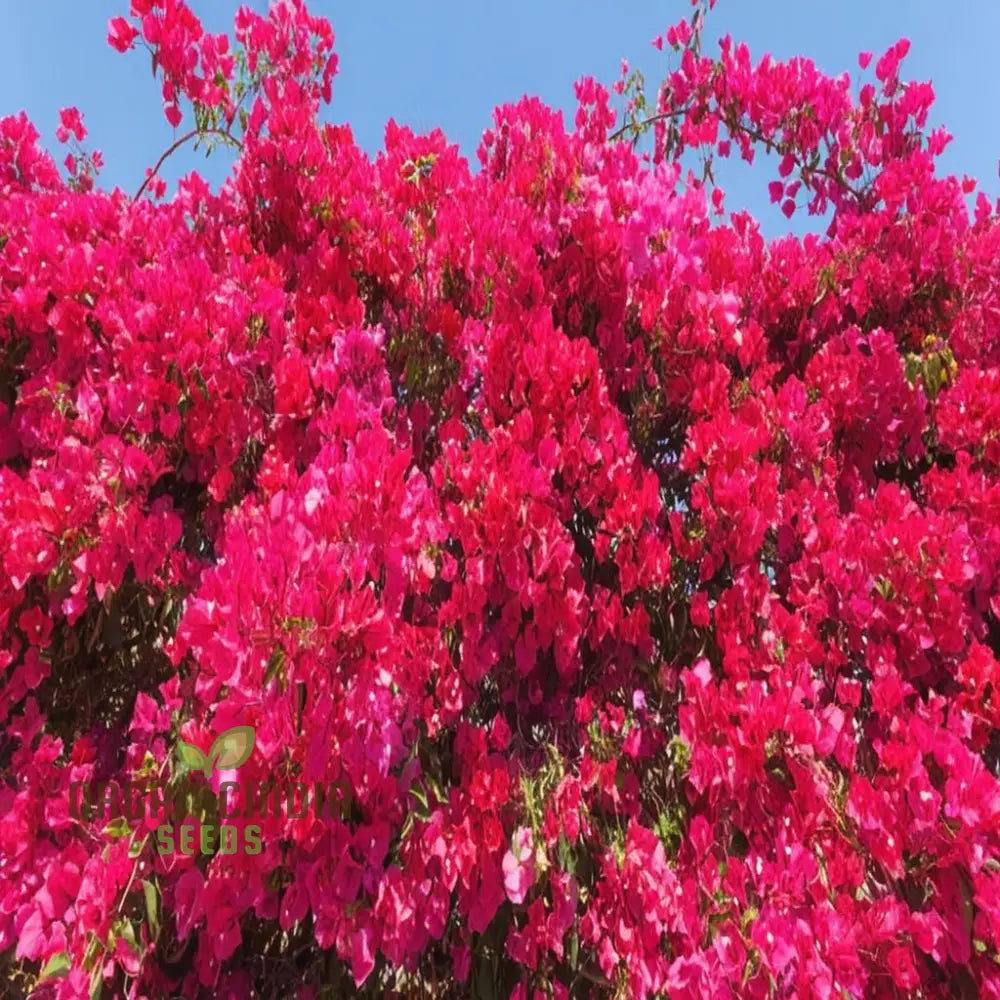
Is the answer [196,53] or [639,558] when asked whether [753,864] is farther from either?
[196,53]

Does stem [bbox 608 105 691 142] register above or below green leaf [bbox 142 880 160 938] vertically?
→ above

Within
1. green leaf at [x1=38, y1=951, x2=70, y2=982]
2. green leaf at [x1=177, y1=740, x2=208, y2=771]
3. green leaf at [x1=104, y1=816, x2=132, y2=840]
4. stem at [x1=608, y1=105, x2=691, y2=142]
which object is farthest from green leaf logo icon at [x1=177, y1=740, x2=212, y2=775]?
stem at [x1=608, y1=105, x2=691, y2=142]

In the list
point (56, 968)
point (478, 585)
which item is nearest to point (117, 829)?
point (56, 968)

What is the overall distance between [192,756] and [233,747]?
0.20m

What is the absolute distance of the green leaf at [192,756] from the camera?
181 cm

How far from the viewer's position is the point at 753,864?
6.50 ft

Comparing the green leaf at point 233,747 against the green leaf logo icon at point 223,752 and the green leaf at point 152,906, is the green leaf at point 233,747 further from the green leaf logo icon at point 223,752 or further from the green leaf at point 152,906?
the green leaf at point 152,906

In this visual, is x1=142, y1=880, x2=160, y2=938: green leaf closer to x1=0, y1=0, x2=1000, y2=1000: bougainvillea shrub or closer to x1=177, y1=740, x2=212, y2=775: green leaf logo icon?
x1=0, y1=0, x2=1000, y2=1000: bougainvillea shrub

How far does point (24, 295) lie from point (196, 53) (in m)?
1.63

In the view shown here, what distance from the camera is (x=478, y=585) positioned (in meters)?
2.18

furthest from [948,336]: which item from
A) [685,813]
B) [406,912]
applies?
[406,912]

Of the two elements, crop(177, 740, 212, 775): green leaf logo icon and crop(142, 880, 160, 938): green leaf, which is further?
crop(142, 880, 160, 938): green leaf

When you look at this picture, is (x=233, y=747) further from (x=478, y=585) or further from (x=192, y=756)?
(x=478, y=585)

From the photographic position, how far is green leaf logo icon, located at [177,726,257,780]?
1654 millimetres
